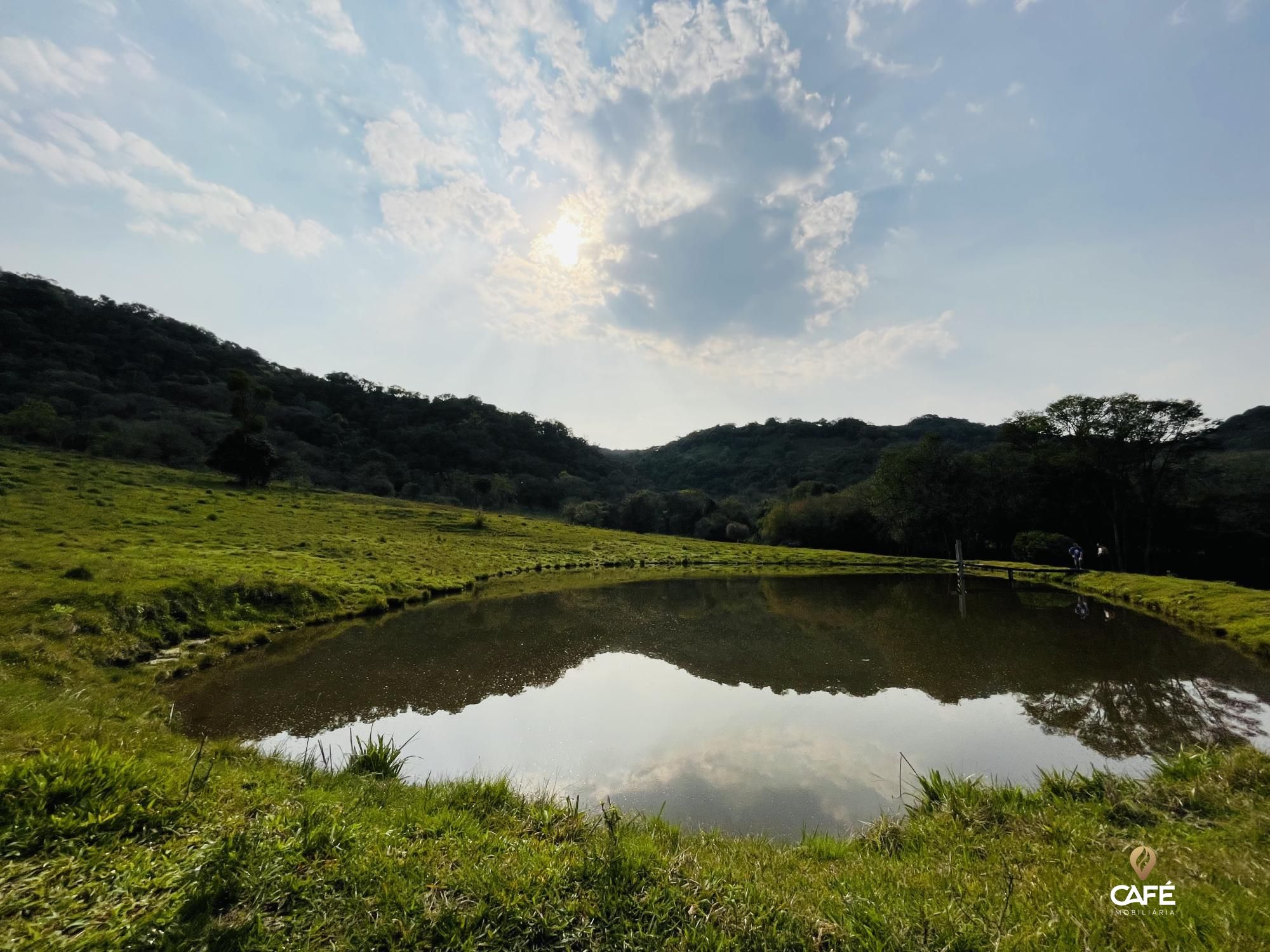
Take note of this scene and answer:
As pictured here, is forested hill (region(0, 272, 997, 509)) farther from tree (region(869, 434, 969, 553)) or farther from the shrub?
the shrub

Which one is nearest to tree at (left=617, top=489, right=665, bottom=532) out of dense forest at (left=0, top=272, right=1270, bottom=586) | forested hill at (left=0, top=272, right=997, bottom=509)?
dense forest at (left=0, top=272, right=1270, bottom=586)

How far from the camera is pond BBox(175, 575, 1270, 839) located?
870 cm

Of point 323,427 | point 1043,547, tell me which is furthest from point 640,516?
point 323,427

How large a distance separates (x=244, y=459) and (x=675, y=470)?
422ft

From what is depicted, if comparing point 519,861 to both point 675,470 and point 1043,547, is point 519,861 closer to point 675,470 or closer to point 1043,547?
point 1043,547

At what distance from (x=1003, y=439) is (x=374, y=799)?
70.5m

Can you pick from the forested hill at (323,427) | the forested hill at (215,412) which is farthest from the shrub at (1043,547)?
the forested hill at (215,412)


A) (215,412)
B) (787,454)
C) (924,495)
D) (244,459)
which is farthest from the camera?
(787,454)

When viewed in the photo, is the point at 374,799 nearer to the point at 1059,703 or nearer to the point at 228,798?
the point at 228,798

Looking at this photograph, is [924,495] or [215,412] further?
[215,412]

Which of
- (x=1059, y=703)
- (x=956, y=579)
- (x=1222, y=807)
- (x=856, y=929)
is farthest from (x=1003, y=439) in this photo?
(x=856, y=929)

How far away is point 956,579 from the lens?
41062 millimetres

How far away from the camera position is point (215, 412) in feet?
303

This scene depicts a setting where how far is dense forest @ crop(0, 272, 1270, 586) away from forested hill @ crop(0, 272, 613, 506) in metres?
0.41
